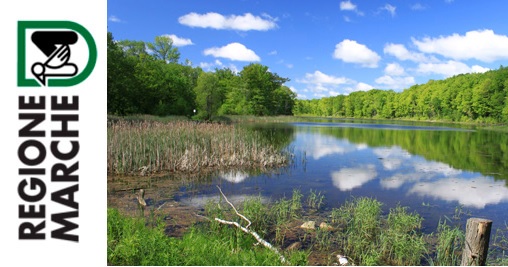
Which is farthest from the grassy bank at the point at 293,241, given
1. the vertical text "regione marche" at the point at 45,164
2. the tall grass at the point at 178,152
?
the tall grass at the point at 178,152

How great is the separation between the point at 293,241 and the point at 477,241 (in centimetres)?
304

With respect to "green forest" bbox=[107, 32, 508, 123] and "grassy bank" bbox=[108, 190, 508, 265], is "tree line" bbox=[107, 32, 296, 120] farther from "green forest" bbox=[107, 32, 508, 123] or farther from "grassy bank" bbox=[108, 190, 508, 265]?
"grassy bank" bbox=[108, 190, 508, 265]

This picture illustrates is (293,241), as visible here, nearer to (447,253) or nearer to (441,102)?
(447,253)

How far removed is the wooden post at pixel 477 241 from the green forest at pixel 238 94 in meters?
26.3

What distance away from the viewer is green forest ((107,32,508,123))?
107 feet

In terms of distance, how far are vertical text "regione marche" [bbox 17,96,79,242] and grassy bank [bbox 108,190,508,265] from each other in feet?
4.70

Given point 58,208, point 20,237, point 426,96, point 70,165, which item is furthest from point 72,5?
point 426,96

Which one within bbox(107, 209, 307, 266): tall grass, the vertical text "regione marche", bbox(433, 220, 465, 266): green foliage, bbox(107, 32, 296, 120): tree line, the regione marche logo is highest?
bbox(107, 32, 296, 120): tree line

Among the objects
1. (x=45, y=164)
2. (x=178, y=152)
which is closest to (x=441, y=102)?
(x=178, y=152)

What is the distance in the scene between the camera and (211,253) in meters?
4.74

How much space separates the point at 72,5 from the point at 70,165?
5.48 ft

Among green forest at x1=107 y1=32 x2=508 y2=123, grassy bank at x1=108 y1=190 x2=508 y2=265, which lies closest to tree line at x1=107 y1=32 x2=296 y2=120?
green forest at x1=107 y1=32 x2=508 y2=123

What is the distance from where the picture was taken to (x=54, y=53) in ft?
11.3

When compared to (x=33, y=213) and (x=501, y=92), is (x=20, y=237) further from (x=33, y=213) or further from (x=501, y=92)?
(x=501, y=92)
